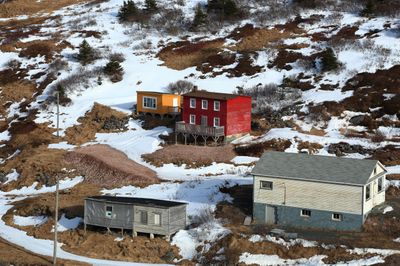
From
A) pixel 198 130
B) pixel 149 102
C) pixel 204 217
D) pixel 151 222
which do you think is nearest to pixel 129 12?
pixel 149 102

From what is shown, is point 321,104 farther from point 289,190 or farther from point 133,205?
point 133,205

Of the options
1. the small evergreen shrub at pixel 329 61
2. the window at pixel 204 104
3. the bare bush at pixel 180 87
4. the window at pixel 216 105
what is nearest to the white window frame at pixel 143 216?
the window at pixel 216 105

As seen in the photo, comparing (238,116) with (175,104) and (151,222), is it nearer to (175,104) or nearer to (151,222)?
(175,104)

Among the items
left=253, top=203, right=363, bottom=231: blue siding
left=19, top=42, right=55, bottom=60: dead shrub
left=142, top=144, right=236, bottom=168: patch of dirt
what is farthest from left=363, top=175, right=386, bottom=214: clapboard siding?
left=19, top=42, right=55, bottom=60: dead shrub

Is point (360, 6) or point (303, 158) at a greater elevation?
point (360, 6)

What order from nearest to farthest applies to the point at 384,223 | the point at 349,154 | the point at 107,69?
the point at 384,223 < the point at 349,154 < the point at 107,69

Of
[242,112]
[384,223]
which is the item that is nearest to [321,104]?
[242,112]

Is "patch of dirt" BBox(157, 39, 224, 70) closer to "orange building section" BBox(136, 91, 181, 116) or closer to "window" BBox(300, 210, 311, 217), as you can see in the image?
"orange building section" BBox(136, 91, 181, 116)

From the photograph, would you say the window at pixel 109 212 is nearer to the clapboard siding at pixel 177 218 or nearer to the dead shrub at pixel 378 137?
the clapboard siding at pixel 177 218
